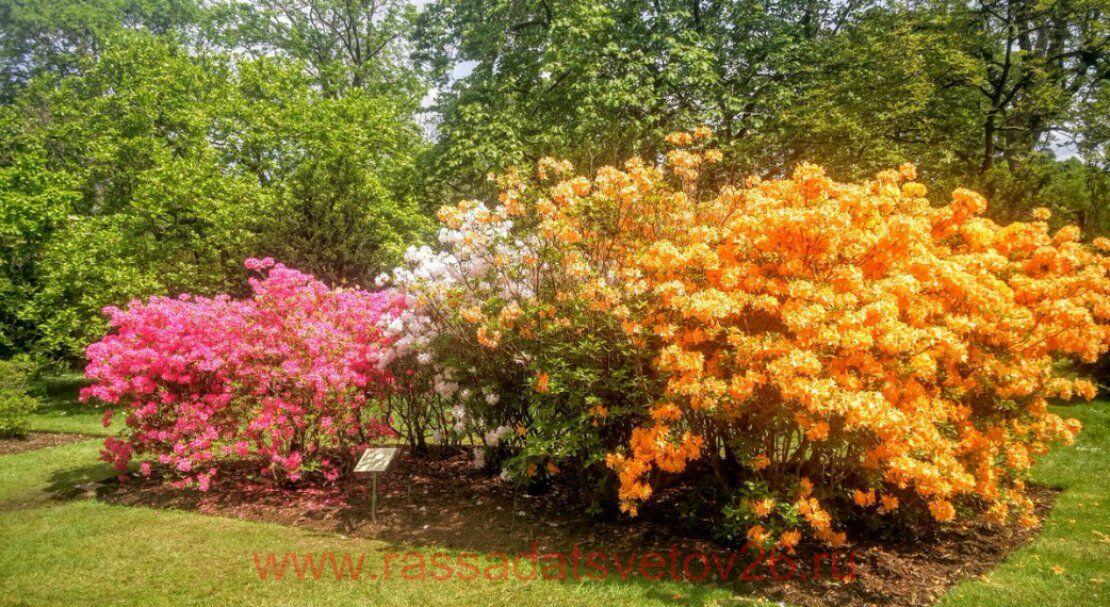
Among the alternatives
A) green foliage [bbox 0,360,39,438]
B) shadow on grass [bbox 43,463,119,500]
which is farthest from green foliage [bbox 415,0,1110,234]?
green foliage [bbox 0,360,39,438]

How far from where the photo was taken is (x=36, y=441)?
35.7 feet

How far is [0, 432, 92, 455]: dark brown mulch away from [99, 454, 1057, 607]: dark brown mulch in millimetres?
4311

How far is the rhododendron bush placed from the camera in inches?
172

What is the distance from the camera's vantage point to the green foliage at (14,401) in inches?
409

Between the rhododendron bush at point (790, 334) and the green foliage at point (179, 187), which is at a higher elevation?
the green foliage at point (179, 187)

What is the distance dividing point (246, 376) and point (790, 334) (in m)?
6.00

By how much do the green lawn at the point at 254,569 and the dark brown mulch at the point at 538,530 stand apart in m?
0.26

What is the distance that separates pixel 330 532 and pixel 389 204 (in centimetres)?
1072

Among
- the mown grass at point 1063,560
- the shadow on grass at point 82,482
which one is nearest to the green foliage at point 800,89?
the mown grass at point 1063,560

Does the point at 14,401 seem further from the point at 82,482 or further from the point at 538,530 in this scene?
the point at 538,530

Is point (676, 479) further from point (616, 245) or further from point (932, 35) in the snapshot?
point (932, 35)

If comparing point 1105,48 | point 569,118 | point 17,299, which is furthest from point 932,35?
point 17,299

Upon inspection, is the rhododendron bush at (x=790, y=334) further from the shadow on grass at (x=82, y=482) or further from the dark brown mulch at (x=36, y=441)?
the dark brown mulch at (x=36, y=441)

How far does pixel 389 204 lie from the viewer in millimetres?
15461
